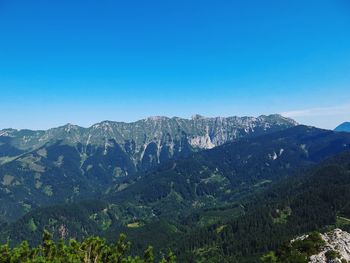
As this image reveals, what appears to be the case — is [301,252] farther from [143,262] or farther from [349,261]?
[143,262]

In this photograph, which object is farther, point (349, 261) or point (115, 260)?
point (349, 261)

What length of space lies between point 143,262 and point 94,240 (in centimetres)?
1681

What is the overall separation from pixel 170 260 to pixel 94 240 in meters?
22.8

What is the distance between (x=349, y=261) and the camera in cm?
12675

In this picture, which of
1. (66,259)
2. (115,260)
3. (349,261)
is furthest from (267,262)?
(66,259)

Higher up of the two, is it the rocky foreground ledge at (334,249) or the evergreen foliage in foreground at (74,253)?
the evergreen foliage in foreground at (74,253)

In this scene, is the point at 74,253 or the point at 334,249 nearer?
the point at 74,253

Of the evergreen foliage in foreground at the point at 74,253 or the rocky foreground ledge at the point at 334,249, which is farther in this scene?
the rocky foreground ledge at the point at 334,249

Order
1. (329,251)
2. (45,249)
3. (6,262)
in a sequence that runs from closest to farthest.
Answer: (6,262) → (45,249) → (329,251)

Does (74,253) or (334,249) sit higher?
(74,253)

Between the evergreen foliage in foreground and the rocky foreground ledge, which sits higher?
the evergreen foliage in foreground

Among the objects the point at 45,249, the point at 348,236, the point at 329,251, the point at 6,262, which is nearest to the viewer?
the point at 6,262

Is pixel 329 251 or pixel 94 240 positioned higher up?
pixel 94 240

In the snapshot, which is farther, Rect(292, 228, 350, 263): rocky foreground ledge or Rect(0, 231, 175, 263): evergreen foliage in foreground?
Rect(292, 228, 350, 263): rocky foreground ledge
